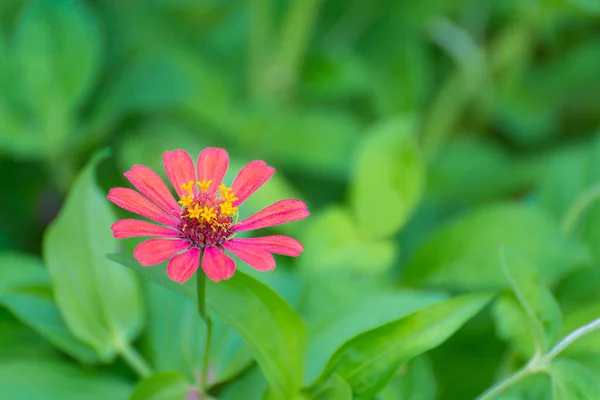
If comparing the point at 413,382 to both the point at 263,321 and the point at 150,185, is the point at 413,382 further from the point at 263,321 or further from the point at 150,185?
the point at 150,185

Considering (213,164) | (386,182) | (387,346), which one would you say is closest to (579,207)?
(386,182)

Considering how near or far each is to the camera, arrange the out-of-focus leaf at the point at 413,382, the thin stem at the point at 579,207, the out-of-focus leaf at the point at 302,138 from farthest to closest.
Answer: the out-of-focus leaf at the point at 302,138 → the thin stem at the point at 579,207 → the out-of-focus leaf at the point at 413,382

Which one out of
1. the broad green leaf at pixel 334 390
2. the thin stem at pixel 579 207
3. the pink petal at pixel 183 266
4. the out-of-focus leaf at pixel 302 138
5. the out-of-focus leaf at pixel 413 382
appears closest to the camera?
the pink petal at pixel 183 266

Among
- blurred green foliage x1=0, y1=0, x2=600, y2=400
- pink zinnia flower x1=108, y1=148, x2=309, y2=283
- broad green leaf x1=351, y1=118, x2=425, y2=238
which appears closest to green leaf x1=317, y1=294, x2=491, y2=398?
blurred green foliage x1=0, y1=0, x2=600, y2=400

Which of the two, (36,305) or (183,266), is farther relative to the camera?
(36,305)

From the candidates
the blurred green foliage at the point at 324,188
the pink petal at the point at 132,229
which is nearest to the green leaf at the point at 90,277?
the blurred green foliage at the point at 324,188

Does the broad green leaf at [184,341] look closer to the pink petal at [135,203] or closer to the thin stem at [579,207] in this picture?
the pink petal at [135,203]

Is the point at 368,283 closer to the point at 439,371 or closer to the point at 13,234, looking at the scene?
the point at 439,371

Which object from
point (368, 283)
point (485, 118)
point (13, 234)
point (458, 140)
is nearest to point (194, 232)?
point (368, 283)
